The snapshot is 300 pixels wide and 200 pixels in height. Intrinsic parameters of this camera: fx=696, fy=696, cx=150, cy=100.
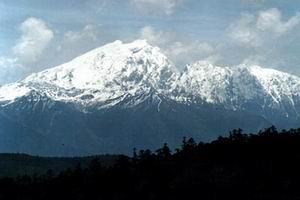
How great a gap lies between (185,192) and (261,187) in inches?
832

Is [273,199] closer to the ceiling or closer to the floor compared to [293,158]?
closer to the floor

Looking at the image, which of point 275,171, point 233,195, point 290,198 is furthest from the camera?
point 275,171

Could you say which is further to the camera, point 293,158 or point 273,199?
point 293,158

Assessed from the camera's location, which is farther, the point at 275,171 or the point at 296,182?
the point at 275,171

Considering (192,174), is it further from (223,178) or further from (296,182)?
(296,182)

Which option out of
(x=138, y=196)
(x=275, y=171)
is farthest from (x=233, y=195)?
(x=138, y=196)

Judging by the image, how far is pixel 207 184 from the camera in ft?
611

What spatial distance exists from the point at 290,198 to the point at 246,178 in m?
21.8

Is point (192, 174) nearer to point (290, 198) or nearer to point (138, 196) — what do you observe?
point (138, 196)

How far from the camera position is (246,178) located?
607 feet

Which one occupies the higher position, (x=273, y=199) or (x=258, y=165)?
(x=258, y=165)

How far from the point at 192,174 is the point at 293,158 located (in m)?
28.9

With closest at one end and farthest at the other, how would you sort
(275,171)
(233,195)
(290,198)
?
(290,198), (233,195), (275,171)

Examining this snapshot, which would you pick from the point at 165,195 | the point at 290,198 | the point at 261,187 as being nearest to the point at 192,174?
the point at 165,195
